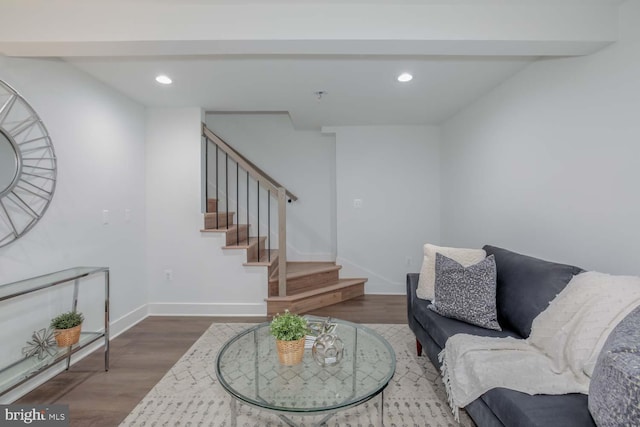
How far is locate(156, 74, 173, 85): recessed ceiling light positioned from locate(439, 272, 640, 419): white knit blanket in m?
2.96

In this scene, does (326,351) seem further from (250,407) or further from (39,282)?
(39,282)

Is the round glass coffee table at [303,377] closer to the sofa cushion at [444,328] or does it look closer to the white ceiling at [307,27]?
the sofa cushion at [444,328]

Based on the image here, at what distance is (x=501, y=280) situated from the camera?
201 cm

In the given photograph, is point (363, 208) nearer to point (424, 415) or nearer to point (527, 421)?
point (424, 415)

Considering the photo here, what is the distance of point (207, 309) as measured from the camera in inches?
130

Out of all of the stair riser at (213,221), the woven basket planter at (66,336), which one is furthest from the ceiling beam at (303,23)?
the stair riser at (213,221)

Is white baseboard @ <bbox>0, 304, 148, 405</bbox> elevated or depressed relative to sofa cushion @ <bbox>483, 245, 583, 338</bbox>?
depressed

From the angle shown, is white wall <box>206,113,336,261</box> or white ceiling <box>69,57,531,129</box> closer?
white ceiling <box>69,57,531,129</box>

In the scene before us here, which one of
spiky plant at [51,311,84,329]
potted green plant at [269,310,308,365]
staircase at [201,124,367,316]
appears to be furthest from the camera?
staircase at [201,124,367,316]

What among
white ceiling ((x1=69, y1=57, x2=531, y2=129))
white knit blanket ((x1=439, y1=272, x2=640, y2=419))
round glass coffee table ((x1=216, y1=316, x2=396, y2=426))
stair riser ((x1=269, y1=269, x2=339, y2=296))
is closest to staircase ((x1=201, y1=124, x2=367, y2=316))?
stair riser ((x1=269, y1=269, x2=339, y2=296))

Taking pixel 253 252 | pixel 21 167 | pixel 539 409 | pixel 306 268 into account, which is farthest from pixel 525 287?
pixel 21 167

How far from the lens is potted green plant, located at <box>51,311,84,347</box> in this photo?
1962 millimetres

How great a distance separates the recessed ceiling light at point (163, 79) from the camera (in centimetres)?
247

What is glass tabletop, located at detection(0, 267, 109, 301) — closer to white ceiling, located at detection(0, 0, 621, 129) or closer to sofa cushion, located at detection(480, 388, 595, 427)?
white ceiling, located at detection(0, 0, 621, 129)
